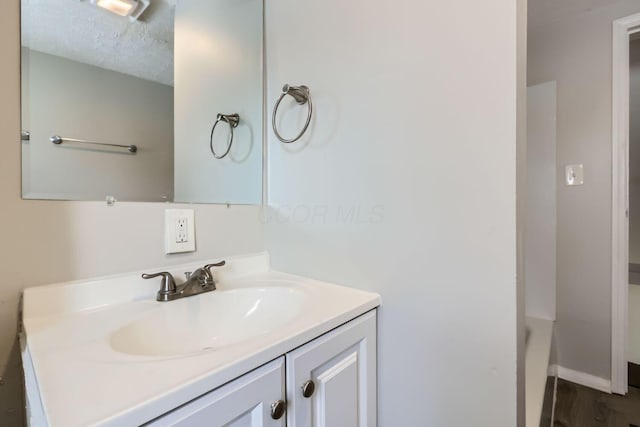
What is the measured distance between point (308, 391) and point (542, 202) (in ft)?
5.96

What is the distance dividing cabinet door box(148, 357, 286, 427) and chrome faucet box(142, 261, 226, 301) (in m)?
0.45

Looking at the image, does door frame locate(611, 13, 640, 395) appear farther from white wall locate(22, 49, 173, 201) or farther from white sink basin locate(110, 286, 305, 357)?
white wall locate(22, 49, 173, 201)

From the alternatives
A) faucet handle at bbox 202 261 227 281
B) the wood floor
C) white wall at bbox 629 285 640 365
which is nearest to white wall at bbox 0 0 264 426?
faucet handle at bbox 202 261 227 281

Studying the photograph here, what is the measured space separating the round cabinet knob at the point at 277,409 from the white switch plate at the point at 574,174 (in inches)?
76.6

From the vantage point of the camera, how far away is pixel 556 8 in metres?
1.57

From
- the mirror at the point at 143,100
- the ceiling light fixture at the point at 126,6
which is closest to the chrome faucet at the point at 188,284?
the mirror at the point at 143,100

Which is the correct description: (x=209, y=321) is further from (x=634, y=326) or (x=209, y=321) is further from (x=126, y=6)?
(x=634, y=326)

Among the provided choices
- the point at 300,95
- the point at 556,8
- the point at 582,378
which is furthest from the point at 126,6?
the point at 582,378

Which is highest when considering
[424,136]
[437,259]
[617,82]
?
[617,82]

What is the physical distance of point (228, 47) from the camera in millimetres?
1242

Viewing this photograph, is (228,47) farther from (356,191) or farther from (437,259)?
(437,259)

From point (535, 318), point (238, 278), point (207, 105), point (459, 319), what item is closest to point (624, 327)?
point (535, 318)

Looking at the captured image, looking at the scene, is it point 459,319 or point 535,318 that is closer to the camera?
point 459,319

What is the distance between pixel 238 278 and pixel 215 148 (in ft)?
1.77
